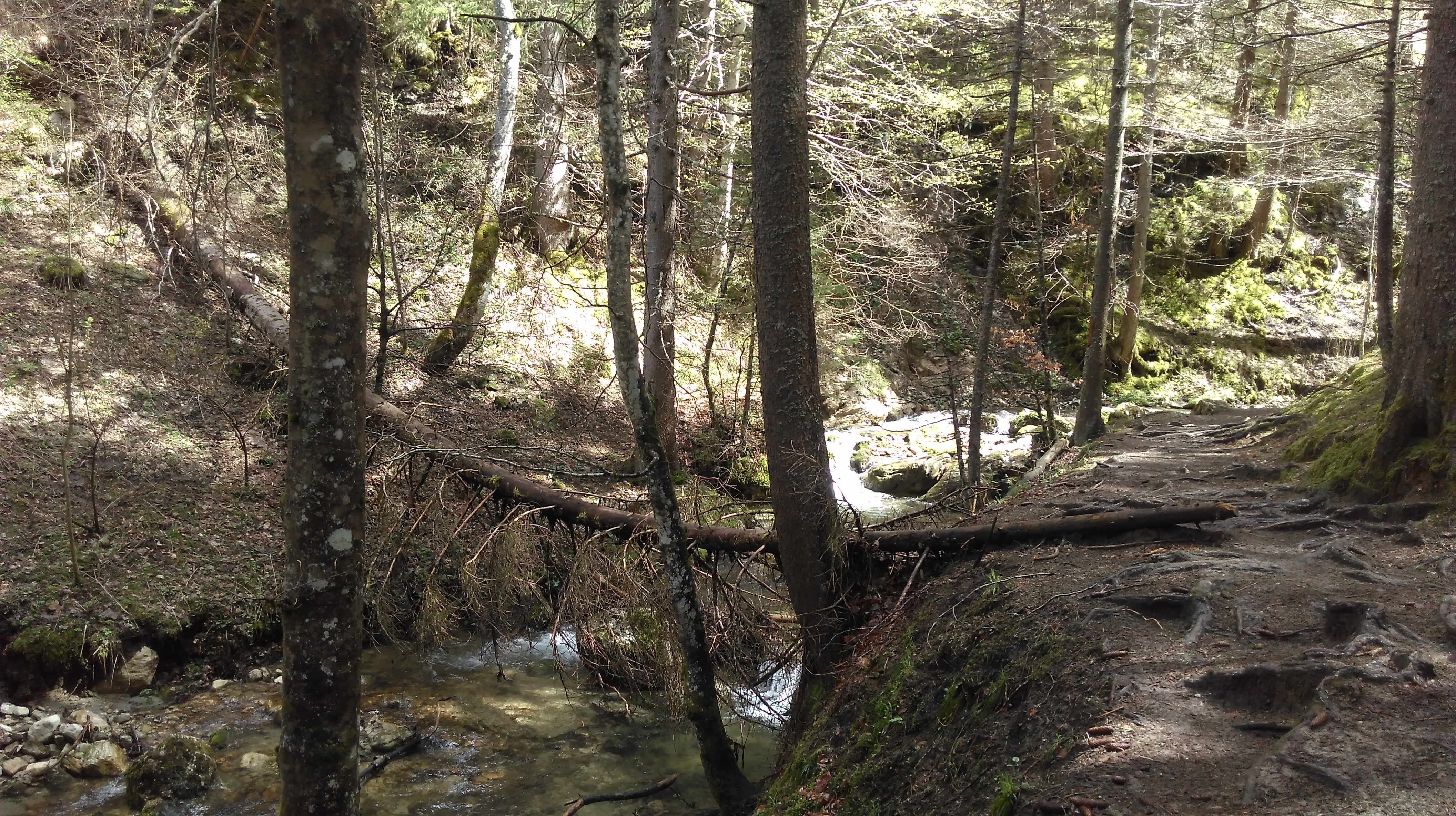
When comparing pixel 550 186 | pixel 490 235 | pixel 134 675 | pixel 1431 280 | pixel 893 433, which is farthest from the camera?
pixel 893 433

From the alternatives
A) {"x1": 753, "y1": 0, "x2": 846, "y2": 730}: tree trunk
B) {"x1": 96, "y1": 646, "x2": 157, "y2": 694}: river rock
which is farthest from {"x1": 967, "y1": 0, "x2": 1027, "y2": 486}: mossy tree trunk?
{"x1": 96, "y1": 646, "x2": 157, "y2": 694}: river rock

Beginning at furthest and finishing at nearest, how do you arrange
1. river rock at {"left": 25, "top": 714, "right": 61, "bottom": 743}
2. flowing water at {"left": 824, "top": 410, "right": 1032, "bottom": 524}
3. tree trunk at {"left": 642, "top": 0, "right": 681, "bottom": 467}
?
1. flowing water at {"left": 824, "top": 410, "right": 1032, "bottom": 524}
2. tree trunk at {"left": 642, "top": 0, "right": 681, "bottom": 467}
3. river rock at {"left": 25, "top": 714, "right": 61, "bottom": 743}

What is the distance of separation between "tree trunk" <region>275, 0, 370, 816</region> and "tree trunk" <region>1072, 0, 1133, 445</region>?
1159 centimetres

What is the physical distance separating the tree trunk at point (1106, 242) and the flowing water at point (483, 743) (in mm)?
8234

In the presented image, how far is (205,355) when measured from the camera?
11.9m

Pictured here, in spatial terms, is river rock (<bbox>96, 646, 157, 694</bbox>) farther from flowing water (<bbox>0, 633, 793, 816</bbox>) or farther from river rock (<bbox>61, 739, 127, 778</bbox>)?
river rock (<bbox>61, 739, 127, 778</bbox>)

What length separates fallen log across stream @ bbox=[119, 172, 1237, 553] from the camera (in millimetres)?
6035

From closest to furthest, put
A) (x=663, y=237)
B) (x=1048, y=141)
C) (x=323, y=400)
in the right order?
(x=323, y=400) → (x=663, y=237) → (x=1048, y=141)

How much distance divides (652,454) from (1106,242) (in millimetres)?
10308

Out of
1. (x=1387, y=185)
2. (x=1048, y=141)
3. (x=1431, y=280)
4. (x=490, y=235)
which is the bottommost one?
(x=1431, y=280)

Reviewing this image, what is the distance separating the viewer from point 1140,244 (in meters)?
20.0

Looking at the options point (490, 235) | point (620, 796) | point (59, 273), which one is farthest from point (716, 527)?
point (59, 273)

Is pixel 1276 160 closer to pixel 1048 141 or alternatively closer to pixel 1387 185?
pixel 1048 141

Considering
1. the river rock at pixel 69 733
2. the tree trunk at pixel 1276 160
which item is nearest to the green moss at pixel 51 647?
the river rock at pixel 69 733
